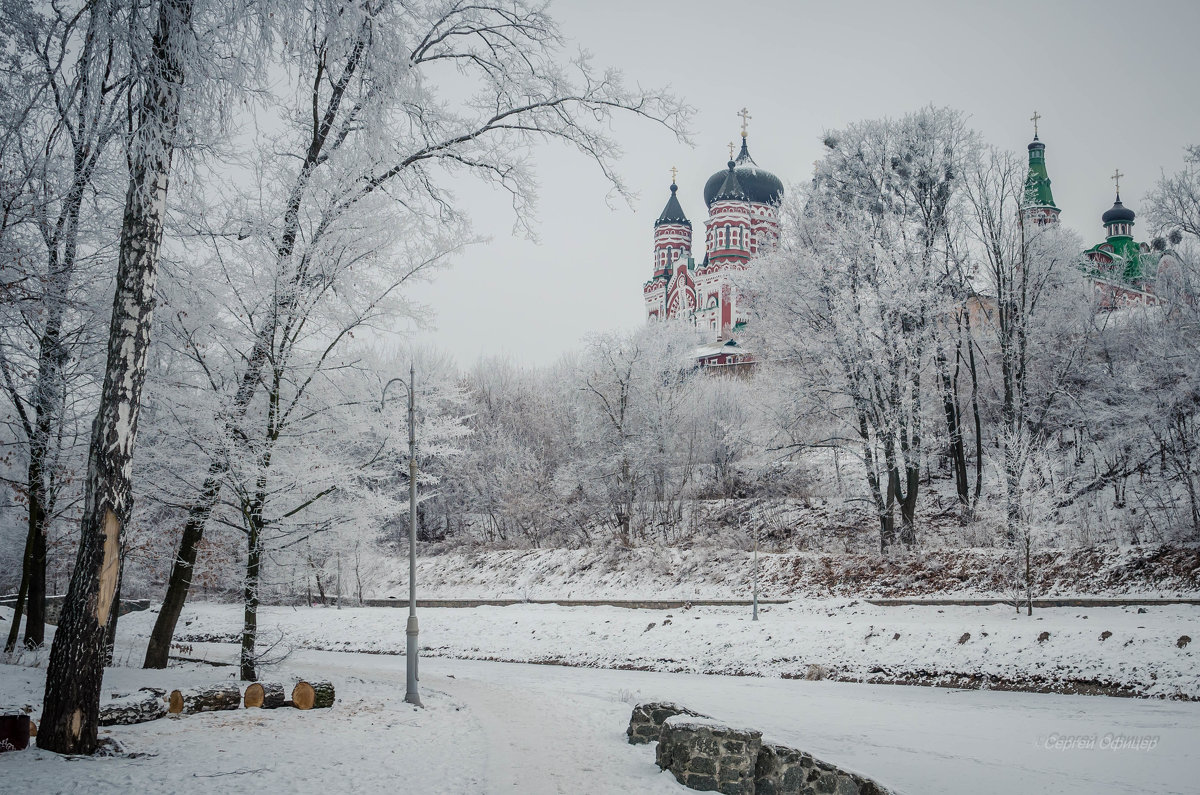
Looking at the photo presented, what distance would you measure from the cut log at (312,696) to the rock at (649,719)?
4524 millimetres

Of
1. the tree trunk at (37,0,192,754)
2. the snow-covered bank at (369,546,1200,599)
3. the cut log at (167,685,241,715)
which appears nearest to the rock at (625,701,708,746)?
the cut log at (167,685,241,715)

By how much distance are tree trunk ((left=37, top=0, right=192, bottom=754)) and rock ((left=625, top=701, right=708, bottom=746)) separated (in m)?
6.06

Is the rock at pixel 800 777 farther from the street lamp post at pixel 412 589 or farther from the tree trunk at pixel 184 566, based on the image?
the tree trunk at pixel 184 566

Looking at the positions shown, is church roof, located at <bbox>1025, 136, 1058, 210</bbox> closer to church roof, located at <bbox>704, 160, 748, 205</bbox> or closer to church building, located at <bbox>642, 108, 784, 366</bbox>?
church building, located at <bbox>642, 108, 784, 366</bbox>

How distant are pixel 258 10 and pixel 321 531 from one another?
8.60m

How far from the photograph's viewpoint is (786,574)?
23109mm

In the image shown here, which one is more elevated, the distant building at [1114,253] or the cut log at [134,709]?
the distant building at [1114,253]

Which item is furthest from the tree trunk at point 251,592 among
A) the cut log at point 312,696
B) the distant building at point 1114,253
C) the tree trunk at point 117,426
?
the distant building at point 1114,253

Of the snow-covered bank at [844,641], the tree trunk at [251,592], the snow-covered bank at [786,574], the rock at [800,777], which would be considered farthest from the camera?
the snow-covered bank at [786,574]

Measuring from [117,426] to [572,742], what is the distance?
676 centimetres

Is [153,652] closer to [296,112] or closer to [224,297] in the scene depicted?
[224,297]

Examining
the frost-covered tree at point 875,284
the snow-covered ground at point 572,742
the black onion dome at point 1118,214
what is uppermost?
the black onion dome at point 1118,214

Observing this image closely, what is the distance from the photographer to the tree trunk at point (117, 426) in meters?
6.88

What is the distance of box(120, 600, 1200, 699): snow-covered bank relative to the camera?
13.4 m
